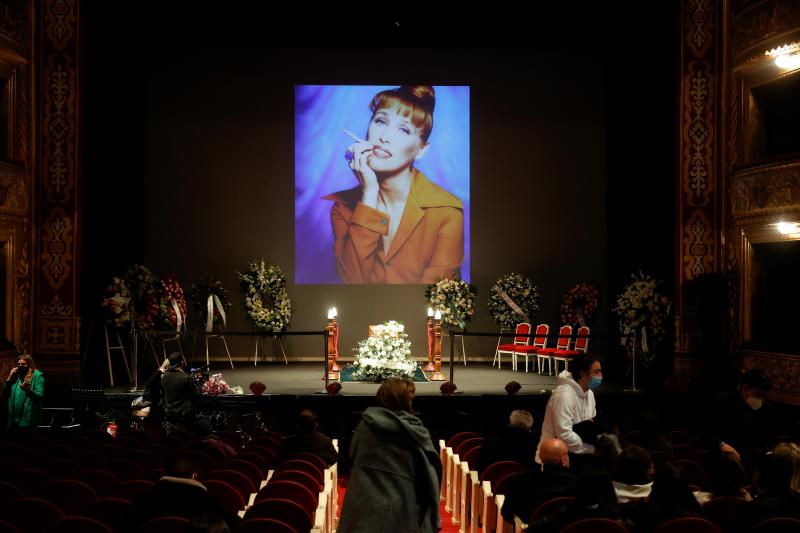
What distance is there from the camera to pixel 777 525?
3.71m

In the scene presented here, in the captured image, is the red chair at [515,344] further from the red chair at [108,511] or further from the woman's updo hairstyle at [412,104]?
the red chair at [108,511]

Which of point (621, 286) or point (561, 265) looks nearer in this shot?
point (621, 286)

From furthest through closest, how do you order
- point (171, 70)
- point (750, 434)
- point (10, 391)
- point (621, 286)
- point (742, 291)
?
point (171, 70)
point (621, 286)
point (742, 291)
point (10, 391)
point (750, 434)

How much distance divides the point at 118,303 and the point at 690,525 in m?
10.3

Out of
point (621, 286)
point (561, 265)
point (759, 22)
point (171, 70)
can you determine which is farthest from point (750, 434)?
point (171, 70)

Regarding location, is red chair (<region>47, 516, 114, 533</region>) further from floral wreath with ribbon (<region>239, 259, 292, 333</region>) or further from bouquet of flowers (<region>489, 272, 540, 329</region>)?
bouquet of flowers (<region>489, 272, 540, 329</region>)

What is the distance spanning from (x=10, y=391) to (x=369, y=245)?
766 cm

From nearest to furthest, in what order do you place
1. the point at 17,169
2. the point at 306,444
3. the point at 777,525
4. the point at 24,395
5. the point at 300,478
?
the point at 777,525 < the point at 300,478 < the point at 306,444 < the point at 24,395 < the point at 17,169

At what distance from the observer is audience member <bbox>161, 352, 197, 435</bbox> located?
28.2ft

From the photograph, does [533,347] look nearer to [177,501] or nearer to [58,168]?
[58,168]

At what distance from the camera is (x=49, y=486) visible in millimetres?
4551

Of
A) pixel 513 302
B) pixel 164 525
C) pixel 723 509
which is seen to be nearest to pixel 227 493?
pixel 164 525

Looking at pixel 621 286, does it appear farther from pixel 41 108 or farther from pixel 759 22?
pixel 41 108

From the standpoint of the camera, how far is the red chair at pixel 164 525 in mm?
3588
